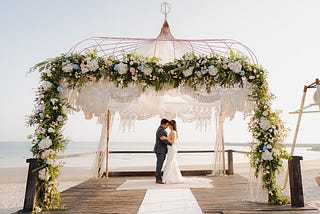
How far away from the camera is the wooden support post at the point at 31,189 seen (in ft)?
10.2

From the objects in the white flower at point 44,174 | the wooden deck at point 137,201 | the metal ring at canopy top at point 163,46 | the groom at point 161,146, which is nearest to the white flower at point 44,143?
the white flower at point 44,174

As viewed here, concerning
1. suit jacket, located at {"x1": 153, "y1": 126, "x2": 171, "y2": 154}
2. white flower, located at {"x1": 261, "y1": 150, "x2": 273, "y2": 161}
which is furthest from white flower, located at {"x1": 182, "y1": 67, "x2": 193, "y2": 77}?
suit jacket, located at {"x1": 153, "y1": 126, "x2": 171, "y2": 154}

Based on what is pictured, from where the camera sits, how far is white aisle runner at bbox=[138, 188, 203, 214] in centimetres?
317

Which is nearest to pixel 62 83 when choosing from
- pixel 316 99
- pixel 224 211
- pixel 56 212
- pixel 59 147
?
pixel 59 147

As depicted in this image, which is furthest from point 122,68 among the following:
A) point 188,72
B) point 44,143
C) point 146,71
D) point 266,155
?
point 266,155

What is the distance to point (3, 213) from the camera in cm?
525

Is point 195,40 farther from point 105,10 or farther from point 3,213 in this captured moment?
point 3,213

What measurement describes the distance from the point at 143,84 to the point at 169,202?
1887 mm

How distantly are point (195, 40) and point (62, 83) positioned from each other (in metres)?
2.74

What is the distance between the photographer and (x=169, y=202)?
3604 mm

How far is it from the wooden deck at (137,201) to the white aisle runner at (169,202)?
10cm

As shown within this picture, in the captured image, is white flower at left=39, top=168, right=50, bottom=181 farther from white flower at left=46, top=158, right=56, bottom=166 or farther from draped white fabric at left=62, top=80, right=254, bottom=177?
draped white fabric at left=62, top=80, right=254, bottom=177

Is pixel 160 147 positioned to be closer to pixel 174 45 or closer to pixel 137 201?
pixel 137 201

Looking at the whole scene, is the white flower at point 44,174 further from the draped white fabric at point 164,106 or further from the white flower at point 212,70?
the white flower at point 212,70
